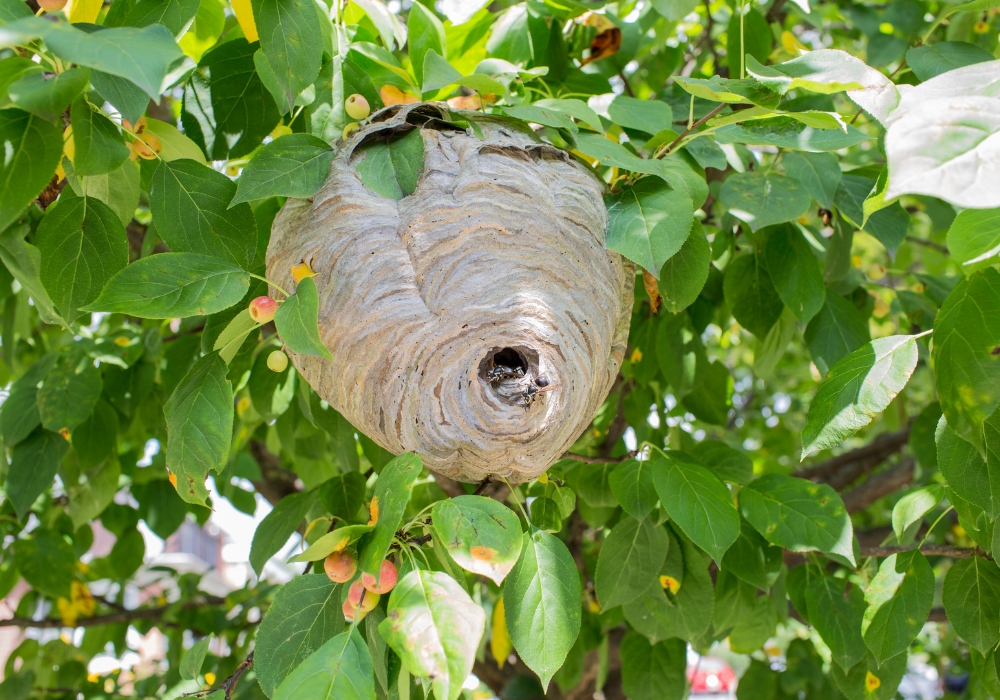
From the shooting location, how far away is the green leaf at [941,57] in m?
1.67

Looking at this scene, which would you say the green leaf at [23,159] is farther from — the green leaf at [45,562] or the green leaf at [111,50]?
the green leaf at [45,562]

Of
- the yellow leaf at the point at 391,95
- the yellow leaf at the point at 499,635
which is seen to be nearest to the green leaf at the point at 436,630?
the yellow leaf at the point at 391,95

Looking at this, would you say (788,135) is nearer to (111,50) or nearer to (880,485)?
(111,50)

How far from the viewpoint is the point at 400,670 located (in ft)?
3.83

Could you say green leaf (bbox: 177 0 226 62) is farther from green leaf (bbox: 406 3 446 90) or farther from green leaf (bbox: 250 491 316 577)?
green leaf (bbox: 250 491 316 577)

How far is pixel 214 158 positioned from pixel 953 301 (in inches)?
51.4

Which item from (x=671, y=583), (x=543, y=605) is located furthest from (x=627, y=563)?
(x=543, y=605)

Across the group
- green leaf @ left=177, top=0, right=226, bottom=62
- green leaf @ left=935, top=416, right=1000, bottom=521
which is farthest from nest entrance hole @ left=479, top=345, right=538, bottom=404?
green leaf @ left=177, top=0, right=226, bottom=62

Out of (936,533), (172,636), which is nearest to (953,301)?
(936,533)

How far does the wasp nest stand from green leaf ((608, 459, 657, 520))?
19cm

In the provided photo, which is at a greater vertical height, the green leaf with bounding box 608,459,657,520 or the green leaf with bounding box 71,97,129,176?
the green leaf with bounding box 71,97,129,176

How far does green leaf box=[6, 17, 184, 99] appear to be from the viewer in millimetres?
874

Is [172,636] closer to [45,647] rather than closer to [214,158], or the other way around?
[45,647]

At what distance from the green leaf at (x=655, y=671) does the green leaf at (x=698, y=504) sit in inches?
30.8
